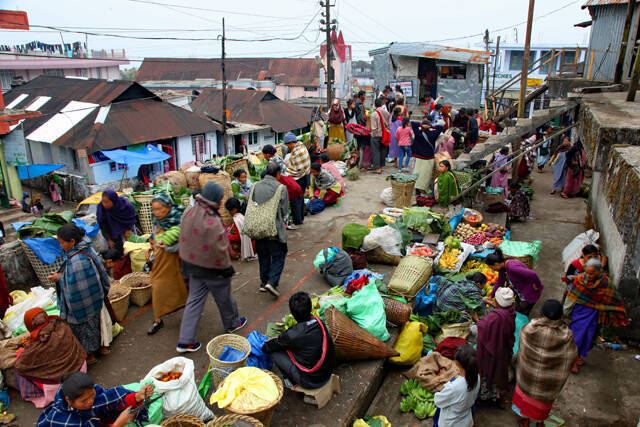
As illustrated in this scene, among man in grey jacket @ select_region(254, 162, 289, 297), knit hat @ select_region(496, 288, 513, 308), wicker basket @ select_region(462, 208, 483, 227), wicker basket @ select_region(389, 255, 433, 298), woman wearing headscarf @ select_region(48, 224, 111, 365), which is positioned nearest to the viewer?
woman wearing headscarf @ select_region(48, 224, 111, 365)

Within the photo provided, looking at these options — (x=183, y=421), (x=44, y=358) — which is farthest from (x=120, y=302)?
(x=183, y=421)

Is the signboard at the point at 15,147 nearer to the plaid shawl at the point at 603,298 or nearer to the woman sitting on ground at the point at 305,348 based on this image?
the woman sitting on ground at the point at 305,348

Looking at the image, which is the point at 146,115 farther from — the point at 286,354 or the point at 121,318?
the point at 286,354

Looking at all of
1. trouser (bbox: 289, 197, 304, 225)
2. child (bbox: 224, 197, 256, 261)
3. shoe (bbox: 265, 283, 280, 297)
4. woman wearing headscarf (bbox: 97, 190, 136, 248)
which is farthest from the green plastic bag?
woman wearing headscarf (bbox: 97, 190, 136, 248)

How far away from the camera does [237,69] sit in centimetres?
6266

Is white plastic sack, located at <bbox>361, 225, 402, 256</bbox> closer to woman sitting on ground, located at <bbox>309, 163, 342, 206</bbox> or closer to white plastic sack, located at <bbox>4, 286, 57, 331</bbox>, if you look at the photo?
woman sitting on ground, located at <bbox>309, 163, 342, 206</bbox>

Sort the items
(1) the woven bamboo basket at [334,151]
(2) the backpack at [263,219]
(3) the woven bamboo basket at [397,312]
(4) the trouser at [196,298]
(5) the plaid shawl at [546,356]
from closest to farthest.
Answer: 1. (5) the plaid shawl at [546,356]
2. (4) the trouser at [196,298]
3. (3) the woven bamboo basket at [397,312]
4. (2) the backpack at [263,219]
5. (1) the woven bamboo basket at [334,151]

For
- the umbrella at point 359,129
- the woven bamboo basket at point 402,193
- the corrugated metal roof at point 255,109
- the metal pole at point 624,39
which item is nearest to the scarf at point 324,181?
the woven bamboo basket at point 402,193

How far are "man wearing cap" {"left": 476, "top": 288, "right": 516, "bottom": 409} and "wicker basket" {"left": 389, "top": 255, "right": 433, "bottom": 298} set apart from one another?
1.45m

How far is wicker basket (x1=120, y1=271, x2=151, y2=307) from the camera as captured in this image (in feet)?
18.2

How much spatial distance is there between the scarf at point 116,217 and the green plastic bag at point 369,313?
143 inches

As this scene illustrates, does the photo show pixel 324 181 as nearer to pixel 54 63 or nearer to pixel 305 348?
pixel 305 348

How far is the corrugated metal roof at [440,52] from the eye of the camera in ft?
64.6

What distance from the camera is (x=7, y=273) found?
6012 mm
